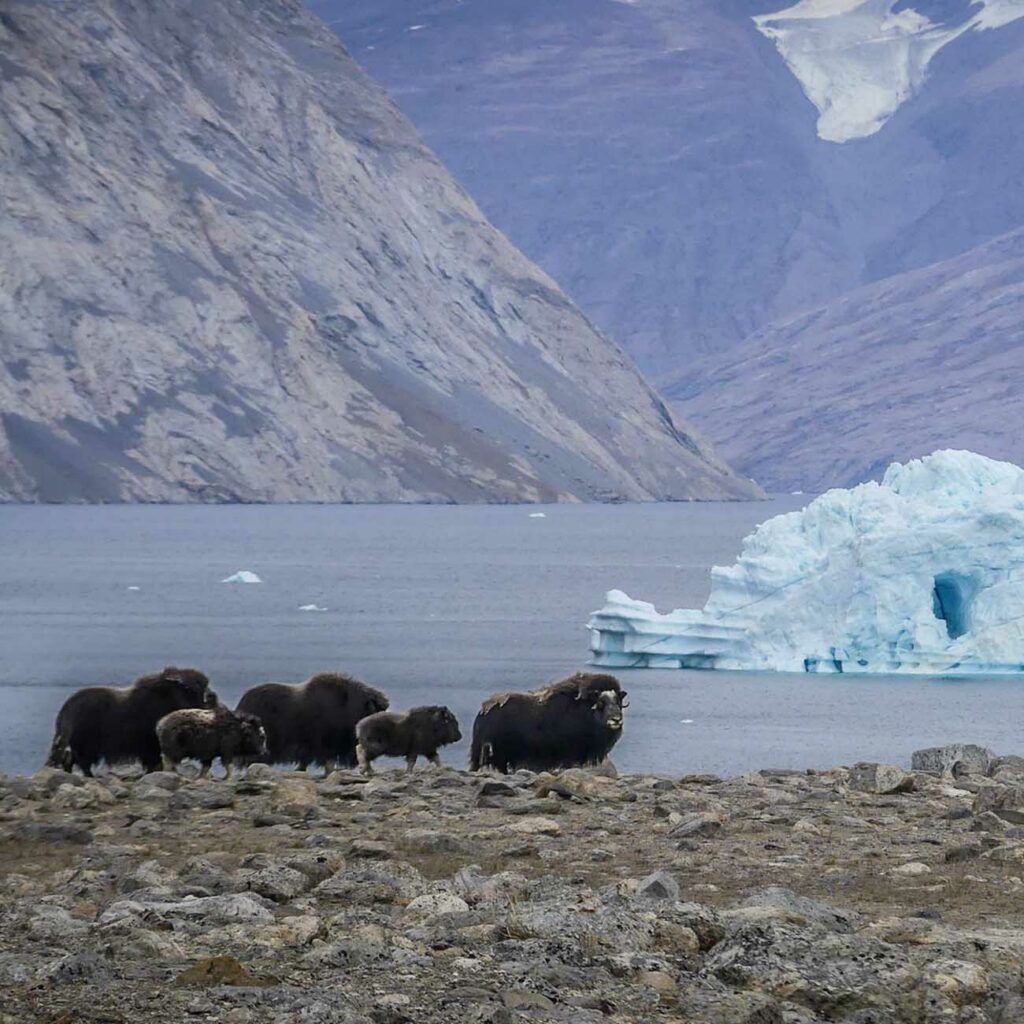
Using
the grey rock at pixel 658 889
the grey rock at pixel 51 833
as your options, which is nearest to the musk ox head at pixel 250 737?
the grey rock at pixel 51 833

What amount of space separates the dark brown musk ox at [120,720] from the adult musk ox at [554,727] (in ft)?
9.29

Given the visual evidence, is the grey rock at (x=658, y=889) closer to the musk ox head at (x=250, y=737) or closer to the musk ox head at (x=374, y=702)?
the musk ox head at (x=250, y=737)

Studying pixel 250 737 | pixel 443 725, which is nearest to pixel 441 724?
pixel 443 725

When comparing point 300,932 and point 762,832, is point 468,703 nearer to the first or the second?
point 762,832

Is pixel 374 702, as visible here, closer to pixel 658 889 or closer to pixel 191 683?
pixel 191 683

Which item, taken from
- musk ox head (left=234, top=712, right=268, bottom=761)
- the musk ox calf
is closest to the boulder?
the musk ox calf

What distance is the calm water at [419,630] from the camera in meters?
32.9

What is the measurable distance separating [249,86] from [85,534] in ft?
249

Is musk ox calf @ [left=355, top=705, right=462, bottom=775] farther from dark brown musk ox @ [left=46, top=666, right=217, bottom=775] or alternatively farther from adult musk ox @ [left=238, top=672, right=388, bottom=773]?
dark brown musk ox @ [left=46, top=666, right=217, bottom=775]

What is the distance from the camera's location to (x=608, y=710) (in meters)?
17.8

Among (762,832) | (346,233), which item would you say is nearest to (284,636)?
(762,832)

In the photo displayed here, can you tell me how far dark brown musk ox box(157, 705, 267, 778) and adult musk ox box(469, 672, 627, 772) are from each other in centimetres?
264

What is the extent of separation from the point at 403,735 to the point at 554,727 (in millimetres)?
1394

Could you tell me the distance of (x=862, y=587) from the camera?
1561 inches
